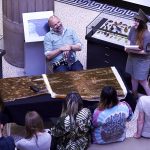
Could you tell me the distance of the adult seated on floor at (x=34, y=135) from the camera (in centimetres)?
445

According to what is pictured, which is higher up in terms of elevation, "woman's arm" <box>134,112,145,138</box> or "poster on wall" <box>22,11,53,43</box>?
"poster on wall" <box>22,11,53,43</box>

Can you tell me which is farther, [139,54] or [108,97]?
[139,54]

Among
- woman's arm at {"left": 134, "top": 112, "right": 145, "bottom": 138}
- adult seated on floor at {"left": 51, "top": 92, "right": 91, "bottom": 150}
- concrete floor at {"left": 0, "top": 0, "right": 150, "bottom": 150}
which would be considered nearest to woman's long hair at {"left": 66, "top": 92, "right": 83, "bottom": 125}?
adult seated on floor at {"left": 51, "top": 92, "right": 91, "bottom": 150}

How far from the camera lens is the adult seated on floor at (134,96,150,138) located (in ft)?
16.0

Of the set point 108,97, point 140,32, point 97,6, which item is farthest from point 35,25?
point 97,6

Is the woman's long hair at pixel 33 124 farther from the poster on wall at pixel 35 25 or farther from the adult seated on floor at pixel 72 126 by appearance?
the poster on wall at pixel 35 25

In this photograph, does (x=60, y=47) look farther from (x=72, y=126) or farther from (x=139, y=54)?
(x=72, y=126)

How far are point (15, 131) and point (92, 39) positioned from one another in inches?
73.5

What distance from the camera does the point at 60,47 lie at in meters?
6.46

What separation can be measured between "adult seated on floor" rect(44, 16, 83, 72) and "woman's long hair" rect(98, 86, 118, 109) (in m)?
1.72

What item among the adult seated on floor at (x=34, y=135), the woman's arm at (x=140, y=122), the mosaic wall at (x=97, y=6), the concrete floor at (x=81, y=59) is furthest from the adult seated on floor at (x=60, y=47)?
the mosaic wall at (x=97, y=6)

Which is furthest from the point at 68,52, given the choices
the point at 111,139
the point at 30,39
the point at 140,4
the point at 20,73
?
the point at 140,4

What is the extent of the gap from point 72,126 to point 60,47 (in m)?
2.03

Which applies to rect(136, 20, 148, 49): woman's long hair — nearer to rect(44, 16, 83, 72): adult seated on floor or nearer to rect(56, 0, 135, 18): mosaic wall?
rect(44, 16, 83, 72): adult seated on floor
